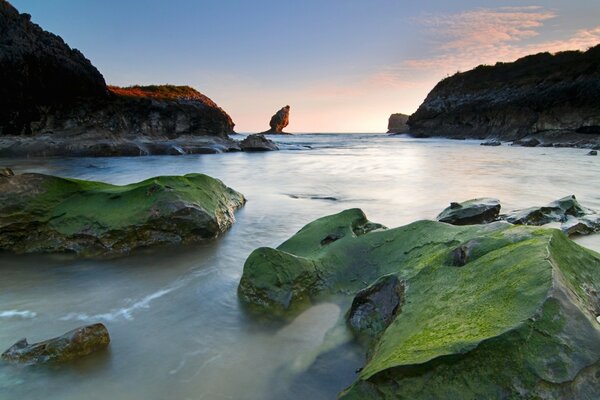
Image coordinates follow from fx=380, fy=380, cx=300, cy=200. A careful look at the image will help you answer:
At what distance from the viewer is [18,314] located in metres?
3.82

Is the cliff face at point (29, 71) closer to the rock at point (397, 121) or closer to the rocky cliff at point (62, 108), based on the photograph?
the rocky cliff at point (62, 108)

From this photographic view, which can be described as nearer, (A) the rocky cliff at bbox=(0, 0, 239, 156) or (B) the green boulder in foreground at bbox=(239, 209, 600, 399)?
(B) the green boulder in foreground at bbox=(239, 209, 600, 399)

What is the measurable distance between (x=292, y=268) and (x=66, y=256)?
11.8ft

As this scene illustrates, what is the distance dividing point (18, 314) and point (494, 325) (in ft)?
14.1

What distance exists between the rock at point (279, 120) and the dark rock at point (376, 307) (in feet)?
298

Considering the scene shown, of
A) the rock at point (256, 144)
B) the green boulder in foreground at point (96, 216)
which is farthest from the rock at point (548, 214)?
the rock at point (256, 144)

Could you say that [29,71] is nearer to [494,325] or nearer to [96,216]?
[96,216]

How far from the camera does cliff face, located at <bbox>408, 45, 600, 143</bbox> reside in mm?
36156

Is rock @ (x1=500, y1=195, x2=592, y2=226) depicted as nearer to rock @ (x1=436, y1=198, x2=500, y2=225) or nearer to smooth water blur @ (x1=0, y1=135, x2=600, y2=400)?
rock @ (x1=436, y1=198, x2=500, y2=225)

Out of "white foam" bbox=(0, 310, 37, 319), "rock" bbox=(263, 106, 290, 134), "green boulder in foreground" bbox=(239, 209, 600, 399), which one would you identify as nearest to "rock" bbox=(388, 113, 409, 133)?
"rock" bbox=(263, 106, 290, 134)

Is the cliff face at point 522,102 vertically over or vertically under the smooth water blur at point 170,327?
over

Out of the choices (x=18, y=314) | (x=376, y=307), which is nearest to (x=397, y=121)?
(x=376, y=307)

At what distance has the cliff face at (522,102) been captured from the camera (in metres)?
36.2

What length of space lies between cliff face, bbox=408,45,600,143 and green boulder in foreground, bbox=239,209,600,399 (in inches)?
1500
